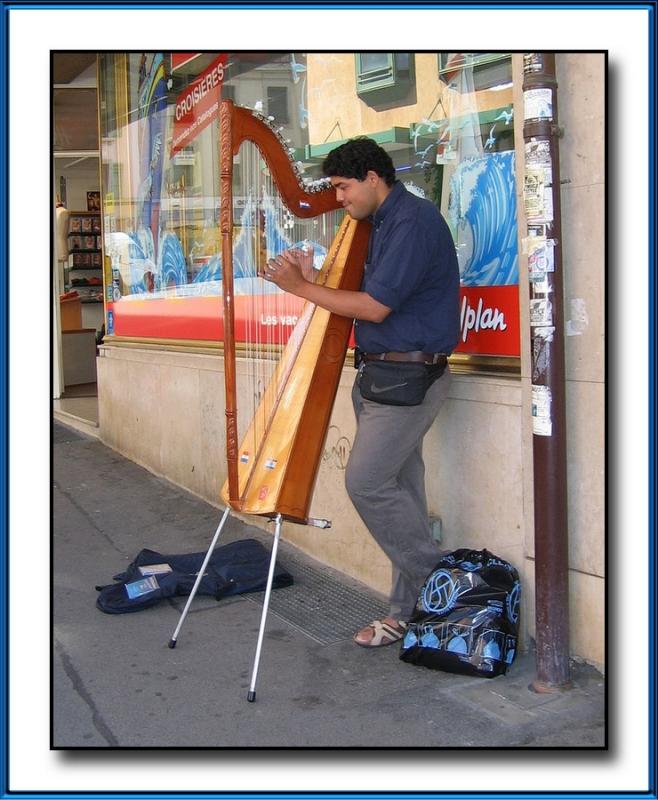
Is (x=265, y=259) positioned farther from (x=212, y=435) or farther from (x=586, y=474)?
(x=212, y=435)

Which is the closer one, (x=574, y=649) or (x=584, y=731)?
(x=584, y=731)

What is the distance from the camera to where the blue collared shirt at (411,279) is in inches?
124

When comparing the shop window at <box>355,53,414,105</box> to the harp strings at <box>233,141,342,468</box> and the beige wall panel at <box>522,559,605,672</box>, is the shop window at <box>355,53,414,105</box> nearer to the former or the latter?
the harp strings at <box>233,141,342,468</box>

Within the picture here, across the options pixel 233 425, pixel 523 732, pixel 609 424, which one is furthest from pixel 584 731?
pixel 233 425

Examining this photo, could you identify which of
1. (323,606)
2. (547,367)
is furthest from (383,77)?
(323,606)

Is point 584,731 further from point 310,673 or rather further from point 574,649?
point 310,673

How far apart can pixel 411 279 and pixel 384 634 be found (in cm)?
132

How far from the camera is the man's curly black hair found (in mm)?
3289

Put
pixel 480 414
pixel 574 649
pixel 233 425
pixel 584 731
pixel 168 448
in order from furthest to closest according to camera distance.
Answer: pixel 168 448 < pixel 480 414 < pixel 574 649 < pixel 233 425 < pixel 584 731

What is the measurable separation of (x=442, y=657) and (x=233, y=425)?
3.48 ft

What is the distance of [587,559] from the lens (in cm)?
316

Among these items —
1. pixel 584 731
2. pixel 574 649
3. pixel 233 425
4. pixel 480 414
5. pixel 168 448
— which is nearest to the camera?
pixel 584 731

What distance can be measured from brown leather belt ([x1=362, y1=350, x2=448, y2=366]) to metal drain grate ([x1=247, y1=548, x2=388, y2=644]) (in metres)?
1.10

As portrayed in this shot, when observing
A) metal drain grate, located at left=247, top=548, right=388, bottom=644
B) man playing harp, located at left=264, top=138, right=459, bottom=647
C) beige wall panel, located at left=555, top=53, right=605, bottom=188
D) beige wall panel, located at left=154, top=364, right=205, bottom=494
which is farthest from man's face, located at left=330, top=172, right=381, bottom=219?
beige wall panel, located at left=154, top=364, right=205, bottom=494
